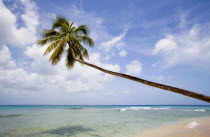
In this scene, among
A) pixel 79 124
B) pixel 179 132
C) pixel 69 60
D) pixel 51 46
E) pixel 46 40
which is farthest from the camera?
pixel 79 124

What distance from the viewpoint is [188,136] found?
299 inches

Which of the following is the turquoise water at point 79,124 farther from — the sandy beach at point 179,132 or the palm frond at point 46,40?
the palm frond at point 46,40

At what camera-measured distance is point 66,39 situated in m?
9.62

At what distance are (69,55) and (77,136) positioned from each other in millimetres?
6337

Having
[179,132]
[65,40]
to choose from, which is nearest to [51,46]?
[65,40]

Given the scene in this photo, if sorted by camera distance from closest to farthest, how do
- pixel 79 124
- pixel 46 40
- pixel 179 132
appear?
pixel 179 132, pixel 46 40, pixel 79 124

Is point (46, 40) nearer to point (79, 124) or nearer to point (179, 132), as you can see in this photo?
point (79, 124)

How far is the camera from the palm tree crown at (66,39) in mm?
9886

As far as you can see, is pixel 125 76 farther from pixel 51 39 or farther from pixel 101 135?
pixel 51 39

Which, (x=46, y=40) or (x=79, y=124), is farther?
(x=79, y=124)

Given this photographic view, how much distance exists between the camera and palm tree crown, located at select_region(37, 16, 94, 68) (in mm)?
9886

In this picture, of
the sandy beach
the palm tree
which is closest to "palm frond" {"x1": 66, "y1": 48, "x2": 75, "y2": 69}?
the palm tree

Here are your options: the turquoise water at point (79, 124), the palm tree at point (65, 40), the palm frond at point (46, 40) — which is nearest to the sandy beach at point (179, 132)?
the turquoise water at point (79, 124)

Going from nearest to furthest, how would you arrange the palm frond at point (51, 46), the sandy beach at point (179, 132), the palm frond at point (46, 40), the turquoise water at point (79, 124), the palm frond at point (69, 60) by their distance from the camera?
the sandy beach at point (179, 132) < the turquoise water at point (79, 124) < the palm frond at point (51, 46) < the palm frond at point (46, 40) < the palm frond at point (69, 60)
